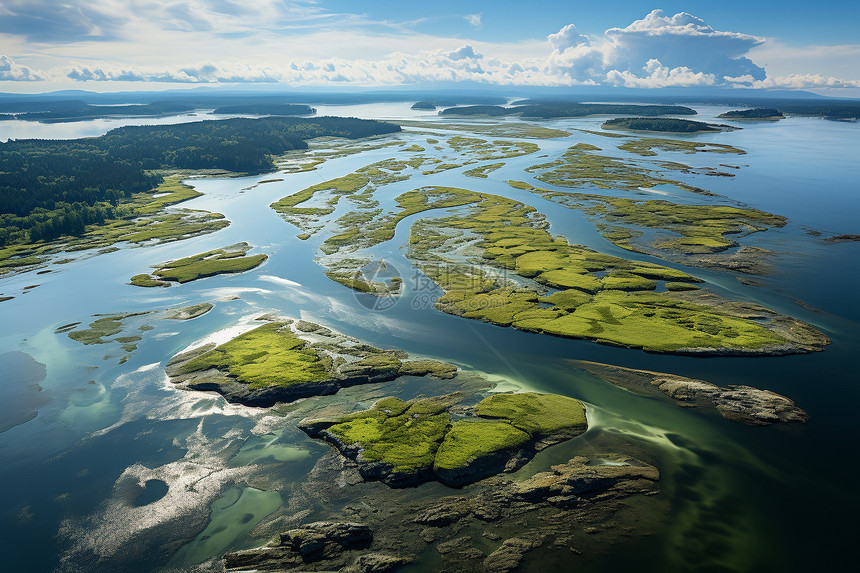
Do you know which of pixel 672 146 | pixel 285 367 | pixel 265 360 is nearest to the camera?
pixel 285 367

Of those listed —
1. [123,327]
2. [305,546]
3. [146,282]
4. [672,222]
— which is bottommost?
[305,546]

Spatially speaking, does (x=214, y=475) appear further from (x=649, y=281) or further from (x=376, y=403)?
(x=649, y=281)

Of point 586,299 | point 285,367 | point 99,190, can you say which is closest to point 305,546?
point 285,367

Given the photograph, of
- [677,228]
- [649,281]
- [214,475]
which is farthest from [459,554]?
[677,228]

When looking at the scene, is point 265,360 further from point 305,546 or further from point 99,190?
point 99,190

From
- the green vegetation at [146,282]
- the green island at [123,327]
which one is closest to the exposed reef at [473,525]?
the green island at [123,327]

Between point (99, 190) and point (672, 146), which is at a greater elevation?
point (672, 146)
